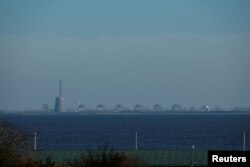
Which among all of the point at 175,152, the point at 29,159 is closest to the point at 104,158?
the point at 29,159

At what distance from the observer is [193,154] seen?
46.3 meters

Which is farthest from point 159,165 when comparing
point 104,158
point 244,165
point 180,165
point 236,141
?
point 236,141

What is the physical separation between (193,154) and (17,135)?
957 centimetres

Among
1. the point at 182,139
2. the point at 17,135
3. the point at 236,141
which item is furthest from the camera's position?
the point at 182,139

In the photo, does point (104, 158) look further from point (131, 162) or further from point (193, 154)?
point (193, 154)

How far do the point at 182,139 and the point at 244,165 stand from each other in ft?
265

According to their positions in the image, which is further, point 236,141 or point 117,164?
point 236,141

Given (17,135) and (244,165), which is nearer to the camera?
(244,165)

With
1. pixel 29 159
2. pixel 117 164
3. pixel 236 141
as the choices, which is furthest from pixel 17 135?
pixel 236 141

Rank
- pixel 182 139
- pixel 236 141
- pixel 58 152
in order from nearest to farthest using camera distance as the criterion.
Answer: pixel 58 152 < pixel 236 141 < pixel 182 139

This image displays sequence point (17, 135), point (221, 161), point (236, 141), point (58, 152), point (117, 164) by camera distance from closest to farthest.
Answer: point (221, 161), point (117, 164), point (17, 135), point (58, 152), point (236, 141)

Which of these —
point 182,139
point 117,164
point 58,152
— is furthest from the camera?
point 182,139

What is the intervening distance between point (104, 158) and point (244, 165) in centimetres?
878

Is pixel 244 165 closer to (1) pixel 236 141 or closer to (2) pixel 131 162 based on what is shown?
(2) pixel 131 162
